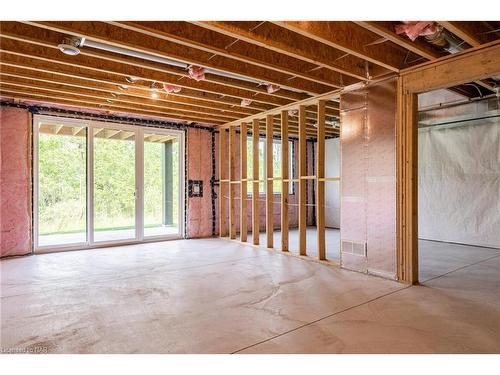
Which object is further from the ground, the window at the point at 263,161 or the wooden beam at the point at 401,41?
the wooden beam at the point at 401,41

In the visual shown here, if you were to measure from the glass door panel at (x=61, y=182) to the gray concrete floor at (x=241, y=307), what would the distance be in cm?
107

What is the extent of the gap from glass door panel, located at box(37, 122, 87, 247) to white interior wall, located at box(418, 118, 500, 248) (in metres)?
6.85

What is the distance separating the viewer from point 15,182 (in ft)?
17.5

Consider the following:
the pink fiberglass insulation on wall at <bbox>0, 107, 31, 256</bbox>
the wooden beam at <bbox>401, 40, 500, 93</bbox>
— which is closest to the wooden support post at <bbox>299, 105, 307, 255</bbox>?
the wooden beam at <bbox>401, 40, 500, 93</bbox>

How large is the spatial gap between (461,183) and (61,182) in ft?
24.7

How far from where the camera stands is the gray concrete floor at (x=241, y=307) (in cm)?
230

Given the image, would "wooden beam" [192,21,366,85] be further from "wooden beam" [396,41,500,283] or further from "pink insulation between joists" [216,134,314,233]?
"pink insulation between joists" [216,134,314,233]

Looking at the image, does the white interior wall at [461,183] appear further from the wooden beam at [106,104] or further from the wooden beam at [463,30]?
the wooden beam at [106,104]

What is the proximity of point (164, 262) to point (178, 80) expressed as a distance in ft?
8.79

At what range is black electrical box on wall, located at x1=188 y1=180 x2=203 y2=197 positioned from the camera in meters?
7.20

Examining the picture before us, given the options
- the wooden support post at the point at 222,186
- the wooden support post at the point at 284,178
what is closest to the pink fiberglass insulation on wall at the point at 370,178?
the wooden support post at the point at 284,178

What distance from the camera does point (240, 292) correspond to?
11.3 feet
